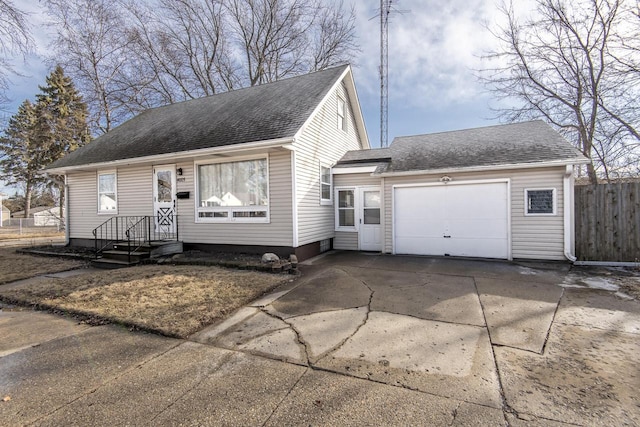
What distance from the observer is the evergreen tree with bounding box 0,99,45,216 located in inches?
982

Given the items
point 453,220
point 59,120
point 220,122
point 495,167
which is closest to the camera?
point 495,167

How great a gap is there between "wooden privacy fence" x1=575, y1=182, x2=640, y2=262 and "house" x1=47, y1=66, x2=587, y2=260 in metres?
0.55

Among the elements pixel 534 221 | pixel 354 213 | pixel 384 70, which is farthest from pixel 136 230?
pixel 384 70

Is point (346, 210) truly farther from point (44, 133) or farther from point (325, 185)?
point (44, 133)

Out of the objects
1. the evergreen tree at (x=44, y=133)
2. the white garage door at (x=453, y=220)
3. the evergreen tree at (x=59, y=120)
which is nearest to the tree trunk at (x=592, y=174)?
the white garage door at (x=453, y=220)

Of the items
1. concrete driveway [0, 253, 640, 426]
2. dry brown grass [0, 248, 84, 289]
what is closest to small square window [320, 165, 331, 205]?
concrete driveway [0, 253, 640, 426]

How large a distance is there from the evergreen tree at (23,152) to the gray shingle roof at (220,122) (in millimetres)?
17707

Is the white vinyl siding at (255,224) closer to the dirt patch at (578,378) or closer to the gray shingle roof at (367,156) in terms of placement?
the gray shingle roof at (367,156)

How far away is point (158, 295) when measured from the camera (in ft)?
16.7

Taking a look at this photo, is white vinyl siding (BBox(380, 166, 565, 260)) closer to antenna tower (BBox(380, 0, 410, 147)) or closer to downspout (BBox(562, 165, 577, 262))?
downspout (BBox(562, 165, 577, 262))

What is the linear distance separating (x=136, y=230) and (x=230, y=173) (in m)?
4.09

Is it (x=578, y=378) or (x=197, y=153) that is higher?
(x=197, y=153)

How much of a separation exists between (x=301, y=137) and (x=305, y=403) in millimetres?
7045

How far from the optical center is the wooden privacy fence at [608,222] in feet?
23.3
